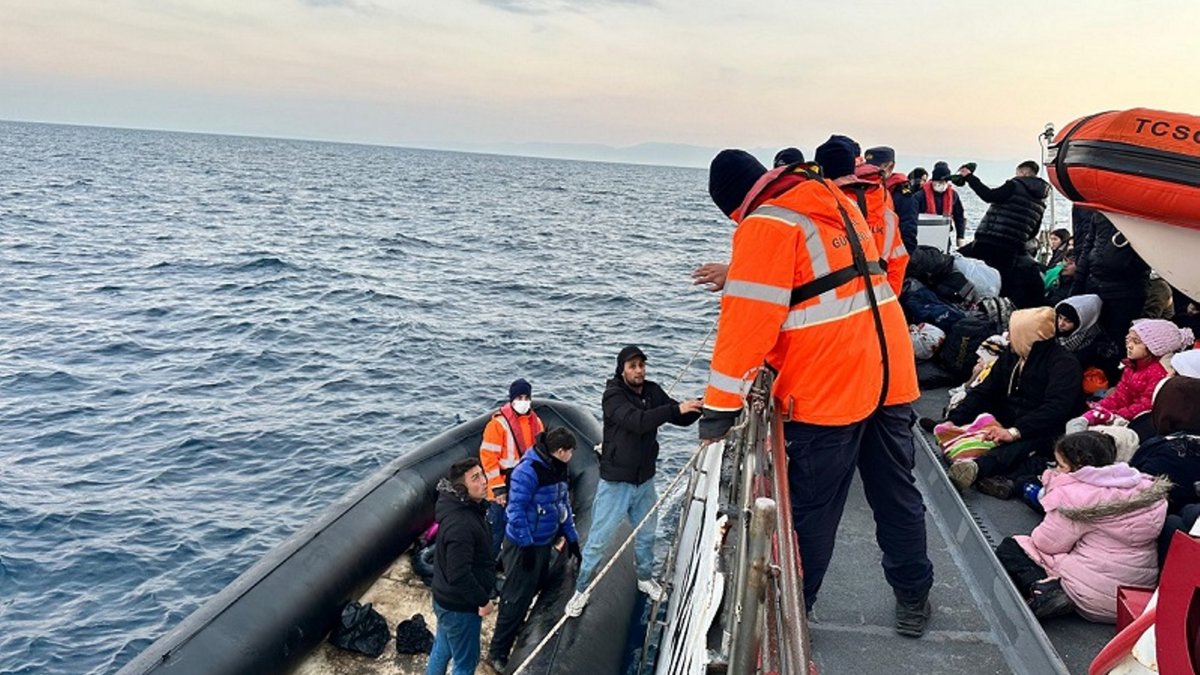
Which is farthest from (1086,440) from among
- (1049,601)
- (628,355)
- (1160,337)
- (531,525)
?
(531,525)

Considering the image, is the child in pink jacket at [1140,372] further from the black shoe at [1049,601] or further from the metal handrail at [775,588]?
the metal handrail at [775,588]

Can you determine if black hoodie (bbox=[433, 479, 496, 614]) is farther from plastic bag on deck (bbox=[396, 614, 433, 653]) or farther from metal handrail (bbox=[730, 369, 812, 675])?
metal handrail (bbox=[730, 369, 812, 675])

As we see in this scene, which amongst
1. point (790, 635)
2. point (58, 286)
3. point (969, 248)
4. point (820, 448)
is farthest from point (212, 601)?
point (58, 286)

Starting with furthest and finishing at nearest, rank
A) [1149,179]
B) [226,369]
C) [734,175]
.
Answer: [226,369], [734,175], [1149,179]

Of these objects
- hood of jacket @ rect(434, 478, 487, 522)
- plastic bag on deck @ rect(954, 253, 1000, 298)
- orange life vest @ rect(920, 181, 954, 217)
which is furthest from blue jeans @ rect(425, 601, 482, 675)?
orange life vest @ rect(920, 181, 954, 217)

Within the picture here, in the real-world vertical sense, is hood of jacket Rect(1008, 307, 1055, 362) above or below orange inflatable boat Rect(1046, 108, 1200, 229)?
below

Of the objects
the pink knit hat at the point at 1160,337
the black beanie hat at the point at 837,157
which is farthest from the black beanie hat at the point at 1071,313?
the black beanie hat at the point at 837,157

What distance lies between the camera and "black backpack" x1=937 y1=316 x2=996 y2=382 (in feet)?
23.2

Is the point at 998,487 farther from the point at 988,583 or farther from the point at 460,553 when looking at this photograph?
the point at 460,553

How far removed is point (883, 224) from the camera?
3.73m

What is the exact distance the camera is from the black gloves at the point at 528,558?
566 centimetres

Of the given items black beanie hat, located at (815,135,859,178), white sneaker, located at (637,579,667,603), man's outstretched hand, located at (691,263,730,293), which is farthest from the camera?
white sneaker, located at (637,579,667,603)

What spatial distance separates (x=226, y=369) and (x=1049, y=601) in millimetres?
16370

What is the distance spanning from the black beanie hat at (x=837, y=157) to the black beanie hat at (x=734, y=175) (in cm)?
115
